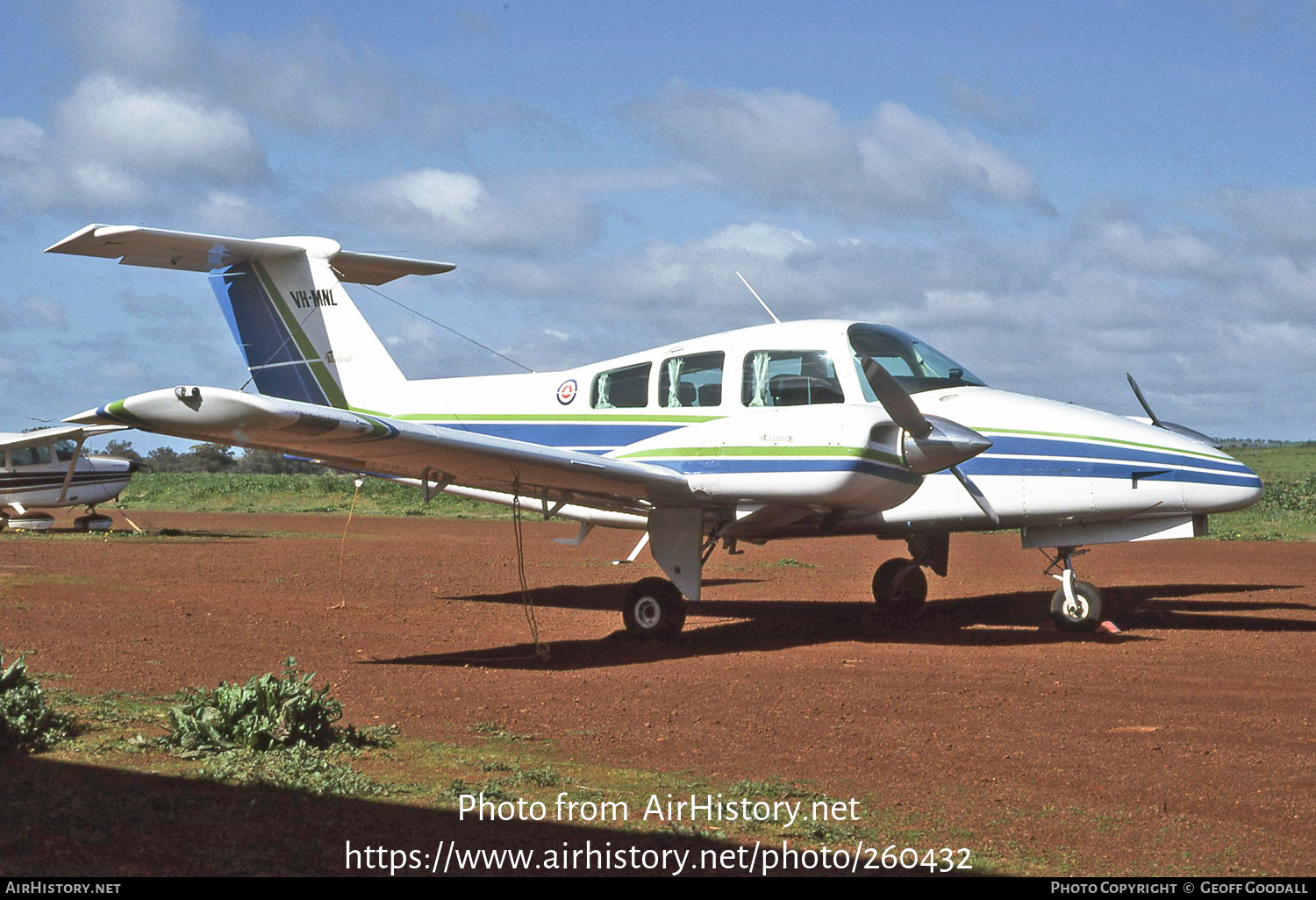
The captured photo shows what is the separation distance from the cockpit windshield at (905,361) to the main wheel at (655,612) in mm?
2601

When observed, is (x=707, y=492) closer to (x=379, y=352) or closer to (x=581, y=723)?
(x=581, y=723)

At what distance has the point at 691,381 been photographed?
11273mm

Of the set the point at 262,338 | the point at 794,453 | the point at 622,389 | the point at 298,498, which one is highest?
the point at 262,338

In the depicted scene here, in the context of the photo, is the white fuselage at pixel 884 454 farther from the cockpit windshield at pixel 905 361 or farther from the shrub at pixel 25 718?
the shrub at pixel 25 718

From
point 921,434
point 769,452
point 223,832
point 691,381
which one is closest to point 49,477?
point 691,381

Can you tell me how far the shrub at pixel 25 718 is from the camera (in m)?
5.89

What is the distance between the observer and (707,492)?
1030 centimetres

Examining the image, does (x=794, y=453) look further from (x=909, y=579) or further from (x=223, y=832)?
(x=223, y=832)

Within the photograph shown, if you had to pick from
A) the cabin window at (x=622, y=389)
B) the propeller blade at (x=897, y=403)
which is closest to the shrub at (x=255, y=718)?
the propeller blade at (x=897, y=403)

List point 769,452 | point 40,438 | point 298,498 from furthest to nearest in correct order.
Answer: point 298,498
point 40,438
point 769,452

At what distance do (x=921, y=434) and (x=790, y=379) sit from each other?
1500 millimetres

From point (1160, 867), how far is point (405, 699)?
5069 mm
